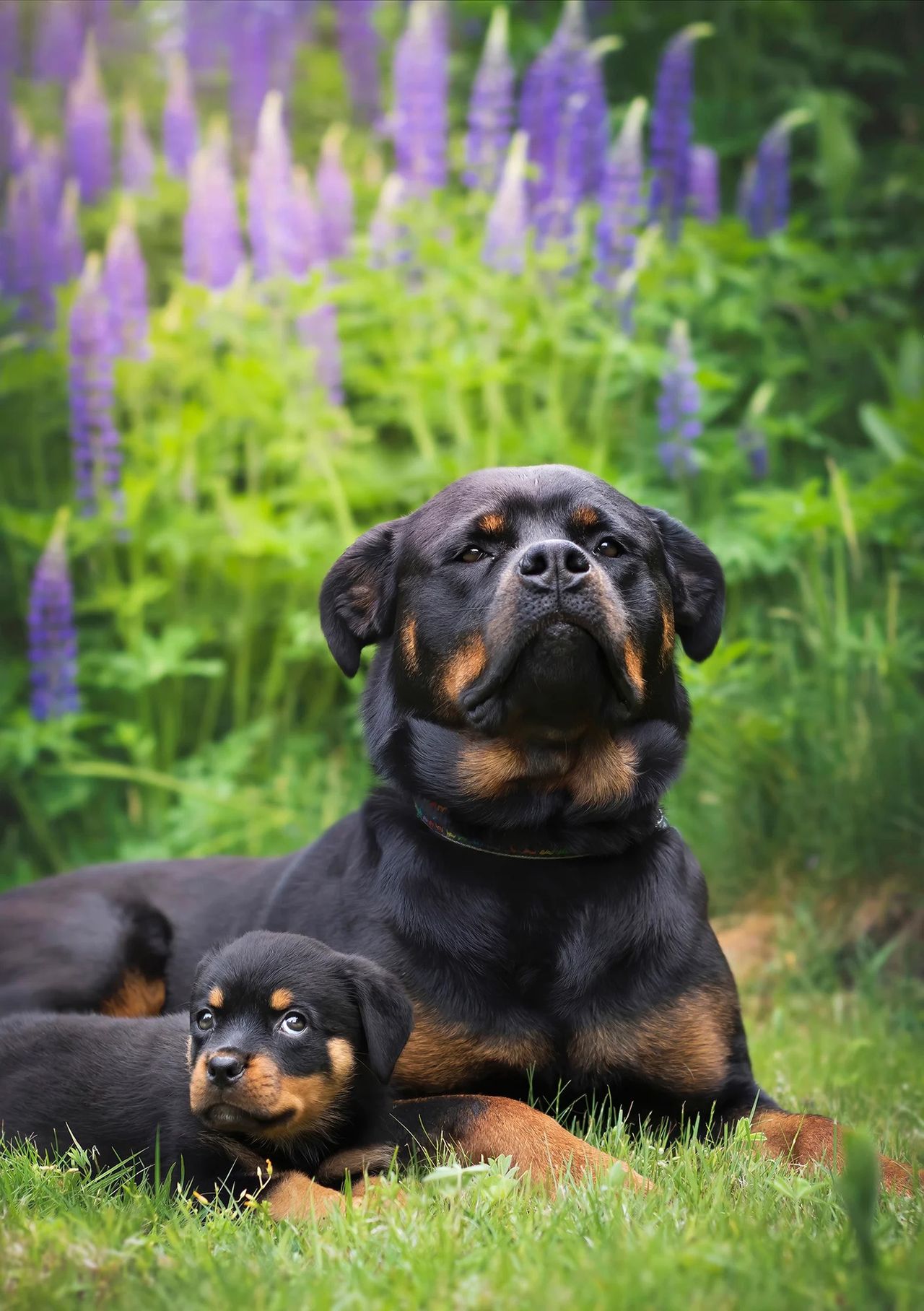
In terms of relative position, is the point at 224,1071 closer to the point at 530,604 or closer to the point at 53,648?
the point at 530,604

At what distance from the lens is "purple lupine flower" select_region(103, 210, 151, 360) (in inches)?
230

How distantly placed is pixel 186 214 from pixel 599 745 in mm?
4180

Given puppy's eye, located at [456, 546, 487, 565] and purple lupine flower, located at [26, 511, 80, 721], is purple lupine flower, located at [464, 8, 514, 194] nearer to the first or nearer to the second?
purple lupine flower, located at [26, 511, 80, 721]

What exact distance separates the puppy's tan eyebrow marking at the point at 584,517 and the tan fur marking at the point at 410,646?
42 centimetres

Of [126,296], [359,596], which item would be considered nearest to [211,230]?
[126,296]

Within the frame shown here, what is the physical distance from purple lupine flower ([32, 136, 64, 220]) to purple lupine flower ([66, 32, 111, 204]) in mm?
118

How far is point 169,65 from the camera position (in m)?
8.22

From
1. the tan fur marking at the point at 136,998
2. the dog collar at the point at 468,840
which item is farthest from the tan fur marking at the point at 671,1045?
the tan fur marking at the point at 136,998

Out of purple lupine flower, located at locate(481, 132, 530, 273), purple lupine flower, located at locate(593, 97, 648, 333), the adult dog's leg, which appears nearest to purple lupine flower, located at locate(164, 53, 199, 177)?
purple lupine flower, located at locate(481, 132, 530, 273)

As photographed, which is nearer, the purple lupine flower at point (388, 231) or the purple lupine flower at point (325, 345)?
the purple lupine flower at point (388, 231)

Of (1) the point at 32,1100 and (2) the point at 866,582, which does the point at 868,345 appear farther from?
(1) the point at 32,1100

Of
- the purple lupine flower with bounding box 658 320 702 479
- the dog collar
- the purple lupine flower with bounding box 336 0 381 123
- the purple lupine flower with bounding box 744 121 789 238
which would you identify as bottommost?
the dog collar

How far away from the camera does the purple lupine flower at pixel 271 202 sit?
5949 mm

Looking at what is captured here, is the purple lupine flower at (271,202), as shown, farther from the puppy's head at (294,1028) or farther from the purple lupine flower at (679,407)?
the puppy's head at (294,1028)
